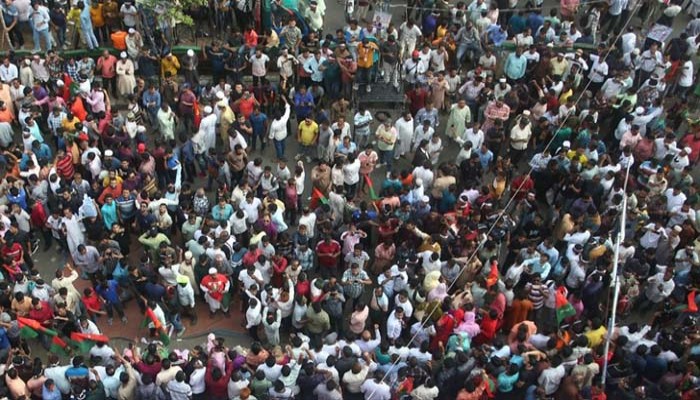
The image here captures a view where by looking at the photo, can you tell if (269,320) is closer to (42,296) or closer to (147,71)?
(42,296)

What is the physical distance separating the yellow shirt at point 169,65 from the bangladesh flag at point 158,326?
18.9ft

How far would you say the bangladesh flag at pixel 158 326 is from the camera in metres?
11.9

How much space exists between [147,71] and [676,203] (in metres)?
10.0

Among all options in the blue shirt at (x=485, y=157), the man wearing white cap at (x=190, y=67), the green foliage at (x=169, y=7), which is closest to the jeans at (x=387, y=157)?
the blue shirt at (x=485, y=157)

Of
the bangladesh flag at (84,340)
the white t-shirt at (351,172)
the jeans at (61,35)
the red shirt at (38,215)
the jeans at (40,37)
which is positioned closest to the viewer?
the bangladesh flag at (84,340)

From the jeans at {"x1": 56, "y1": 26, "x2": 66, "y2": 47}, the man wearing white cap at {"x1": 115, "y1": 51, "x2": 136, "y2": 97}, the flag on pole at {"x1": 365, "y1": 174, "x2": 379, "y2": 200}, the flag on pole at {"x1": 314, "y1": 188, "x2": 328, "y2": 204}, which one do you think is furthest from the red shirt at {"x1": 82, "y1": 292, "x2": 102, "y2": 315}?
the jeans at {"x1": 56, "y1": 26, "x2": 66, "y2": 47}

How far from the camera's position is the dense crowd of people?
11.0 metres

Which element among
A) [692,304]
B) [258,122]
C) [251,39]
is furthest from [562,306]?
[251,39]

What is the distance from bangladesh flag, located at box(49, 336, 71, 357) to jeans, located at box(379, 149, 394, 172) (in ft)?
21.1

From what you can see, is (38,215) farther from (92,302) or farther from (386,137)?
(386,137)

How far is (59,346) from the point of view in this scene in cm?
1198

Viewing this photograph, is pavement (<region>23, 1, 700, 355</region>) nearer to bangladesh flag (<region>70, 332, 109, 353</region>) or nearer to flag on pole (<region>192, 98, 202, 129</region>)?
bangladesh flag (<region>70, 332, 109, 353</region>)

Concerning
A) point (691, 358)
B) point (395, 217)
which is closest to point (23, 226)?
point (395, 217)

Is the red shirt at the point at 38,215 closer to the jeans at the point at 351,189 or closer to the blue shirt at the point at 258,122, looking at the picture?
the blue shirt at the point at 258,122
